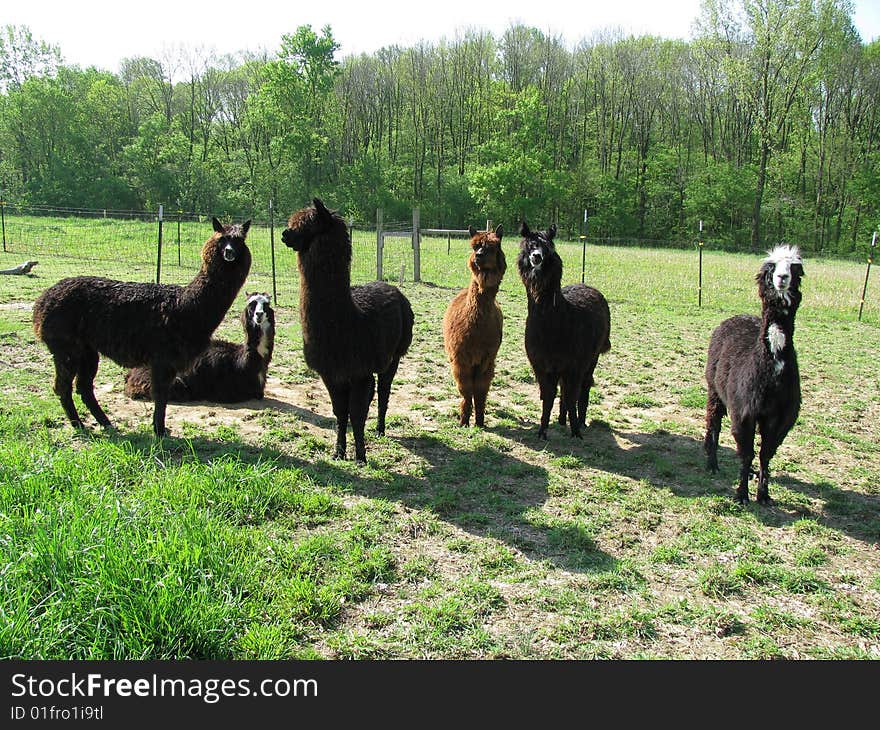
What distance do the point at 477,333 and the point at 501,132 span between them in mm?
40968


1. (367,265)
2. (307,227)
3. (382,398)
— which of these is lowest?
(382,398)

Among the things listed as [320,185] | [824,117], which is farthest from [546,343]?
[824,117]

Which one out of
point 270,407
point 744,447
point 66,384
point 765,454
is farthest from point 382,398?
point 765,454

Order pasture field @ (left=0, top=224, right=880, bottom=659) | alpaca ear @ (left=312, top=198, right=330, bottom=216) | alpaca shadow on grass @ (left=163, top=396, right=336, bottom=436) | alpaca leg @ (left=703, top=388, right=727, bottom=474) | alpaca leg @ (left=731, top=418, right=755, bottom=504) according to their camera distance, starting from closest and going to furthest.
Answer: pasture field @ (left=0, top=224, right=880, bottom=659), alpaca leg @ (left=731, top=418, right=755, bottom=504), alpaca ear @ (left=312, top=198, right=330, bottom=216), alpaca leg @ (left=703, top=388, right=727, bottom=474), alpaca shadow on grass @ (left=163, top=396, right=336, bottom=436)

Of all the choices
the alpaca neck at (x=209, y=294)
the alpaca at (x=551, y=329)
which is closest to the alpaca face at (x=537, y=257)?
the alpaca at (x=551, y=329)

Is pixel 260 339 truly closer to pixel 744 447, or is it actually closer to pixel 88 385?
pixel 88 385

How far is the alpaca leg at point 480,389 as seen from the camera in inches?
251

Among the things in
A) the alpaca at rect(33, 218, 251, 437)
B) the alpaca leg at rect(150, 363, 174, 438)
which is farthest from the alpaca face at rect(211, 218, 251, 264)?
the alpaca leg at rect(150, 363, 174, 438)

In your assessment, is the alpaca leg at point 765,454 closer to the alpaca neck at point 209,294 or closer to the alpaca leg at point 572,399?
the alpaca leg at point 572,399

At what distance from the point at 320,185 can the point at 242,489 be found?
1577 inches

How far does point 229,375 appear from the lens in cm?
674

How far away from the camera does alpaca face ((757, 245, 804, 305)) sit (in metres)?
4.42

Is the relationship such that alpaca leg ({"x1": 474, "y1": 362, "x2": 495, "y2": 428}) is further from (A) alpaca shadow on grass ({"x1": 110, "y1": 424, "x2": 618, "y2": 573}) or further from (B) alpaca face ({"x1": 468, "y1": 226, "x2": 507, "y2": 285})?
(B) alpaca face ({"x1": 468, "y1": 226, "x2": 507, "y2": 285})

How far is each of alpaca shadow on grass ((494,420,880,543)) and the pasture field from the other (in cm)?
3
